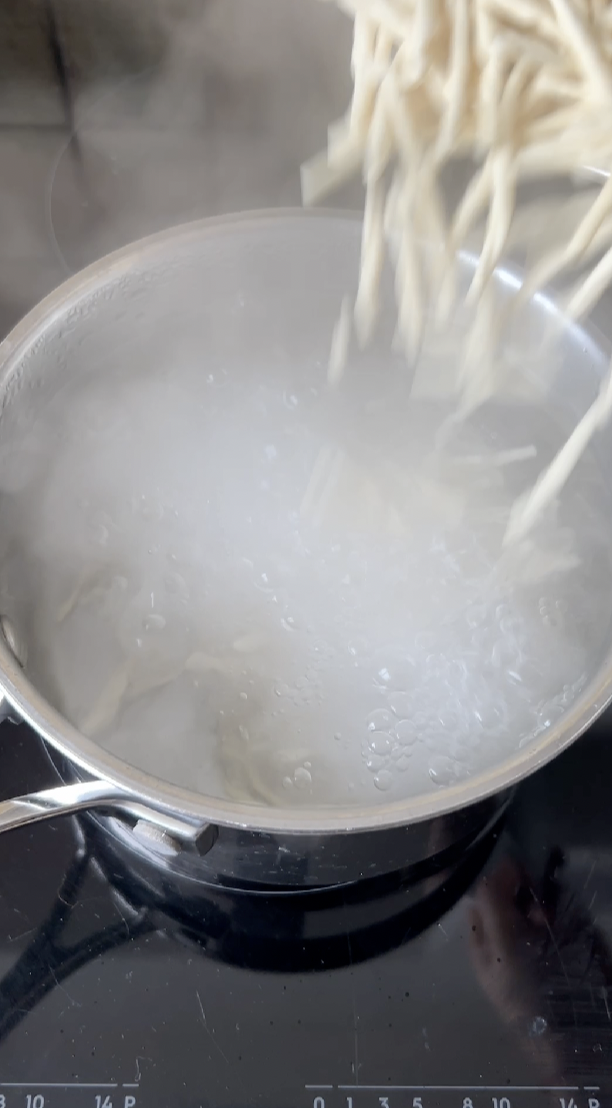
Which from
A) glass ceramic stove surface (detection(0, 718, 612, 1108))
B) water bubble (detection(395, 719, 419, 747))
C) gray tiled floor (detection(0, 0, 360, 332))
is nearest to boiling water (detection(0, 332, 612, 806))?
water bubble (detection(395, 719, 419, 747))

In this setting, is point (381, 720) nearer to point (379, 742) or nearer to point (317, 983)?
point (379, 742)

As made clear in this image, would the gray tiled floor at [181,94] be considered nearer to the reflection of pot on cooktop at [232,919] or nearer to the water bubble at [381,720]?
the water bubble at [381,720]

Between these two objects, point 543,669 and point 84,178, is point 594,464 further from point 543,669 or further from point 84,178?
point 84,178

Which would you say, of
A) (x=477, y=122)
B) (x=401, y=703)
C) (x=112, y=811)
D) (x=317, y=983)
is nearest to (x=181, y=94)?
(x=477, y=122)

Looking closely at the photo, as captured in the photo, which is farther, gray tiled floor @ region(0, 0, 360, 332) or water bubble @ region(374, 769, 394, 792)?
gray tiled floor @ region(0, 0, 360, 332)

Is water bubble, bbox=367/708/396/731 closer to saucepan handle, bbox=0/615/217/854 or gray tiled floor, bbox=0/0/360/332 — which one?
saucepan handle, bbox=0/615/217/854

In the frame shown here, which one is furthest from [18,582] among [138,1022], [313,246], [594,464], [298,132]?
[298,132]
